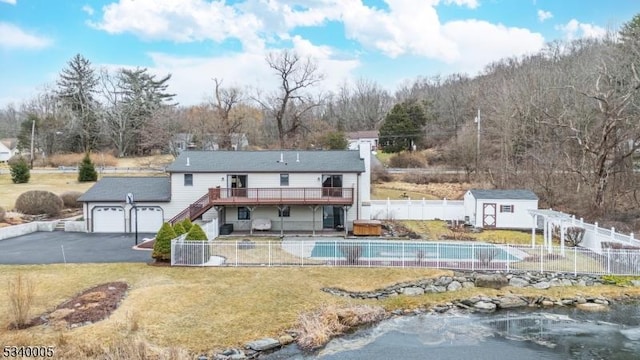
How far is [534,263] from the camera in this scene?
2144 centimetres

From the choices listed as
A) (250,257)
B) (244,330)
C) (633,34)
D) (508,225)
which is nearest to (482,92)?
(633,34)

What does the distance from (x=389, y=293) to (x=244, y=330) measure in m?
6.49

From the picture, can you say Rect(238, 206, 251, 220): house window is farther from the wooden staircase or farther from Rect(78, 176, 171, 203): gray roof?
Rect(78, 176, 171, 203): gray roof

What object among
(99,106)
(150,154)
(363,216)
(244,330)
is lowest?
(244,330)

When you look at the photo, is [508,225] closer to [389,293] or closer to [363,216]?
[363,216]

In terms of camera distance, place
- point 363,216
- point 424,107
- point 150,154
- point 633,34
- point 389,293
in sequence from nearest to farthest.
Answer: point 389,293, point 363,216, point 633,34, point 150,154, point 424,107

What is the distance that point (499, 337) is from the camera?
15609 millimetres

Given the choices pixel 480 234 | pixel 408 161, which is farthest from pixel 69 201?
pixel 408 161

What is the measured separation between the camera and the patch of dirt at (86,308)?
14752 millimetres

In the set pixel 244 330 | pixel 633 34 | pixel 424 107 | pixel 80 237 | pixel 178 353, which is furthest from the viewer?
pixel 424 107

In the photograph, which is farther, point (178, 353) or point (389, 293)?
point (389, 293)

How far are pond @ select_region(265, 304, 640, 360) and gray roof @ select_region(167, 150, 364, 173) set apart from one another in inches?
591

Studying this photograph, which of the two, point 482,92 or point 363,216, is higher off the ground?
point 482,92

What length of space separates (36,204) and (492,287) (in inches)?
1246
